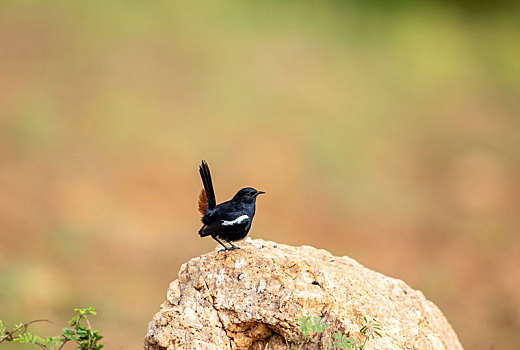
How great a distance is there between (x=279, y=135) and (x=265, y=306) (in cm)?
1315

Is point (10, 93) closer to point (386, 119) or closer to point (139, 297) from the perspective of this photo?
point (139, 297)

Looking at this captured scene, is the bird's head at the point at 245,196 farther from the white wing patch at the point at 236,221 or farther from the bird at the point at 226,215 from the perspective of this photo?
the white wing patch at the point at 236,221

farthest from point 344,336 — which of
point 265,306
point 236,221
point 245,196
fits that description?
point 245,196

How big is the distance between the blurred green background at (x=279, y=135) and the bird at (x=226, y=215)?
5.40m

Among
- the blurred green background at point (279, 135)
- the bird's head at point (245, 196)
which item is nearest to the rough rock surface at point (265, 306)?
the bird's head at point (245, 196)

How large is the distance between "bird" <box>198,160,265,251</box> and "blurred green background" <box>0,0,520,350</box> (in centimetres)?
540

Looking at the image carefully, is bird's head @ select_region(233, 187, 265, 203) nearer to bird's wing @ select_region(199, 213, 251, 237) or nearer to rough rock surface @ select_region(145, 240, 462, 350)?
bird's wing @ select_region(199, 213, 251, 237)

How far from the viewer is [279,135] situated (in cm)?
1691

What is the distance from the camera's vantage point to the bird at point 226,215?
4.39 metres

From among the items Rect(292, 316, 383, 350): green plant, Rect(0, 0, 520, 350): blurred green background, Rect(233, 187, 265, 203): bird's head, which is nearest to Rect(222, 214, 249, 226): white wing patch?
Rect(233, 187, 265, 203): bird's head

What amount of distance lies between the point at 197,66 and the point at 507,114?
32.0 ft

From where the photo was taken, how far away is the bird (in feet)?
14.4

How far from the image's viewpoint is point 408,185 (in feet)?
54.6

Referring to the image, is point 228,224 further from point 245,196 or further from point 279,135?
point 279,135
